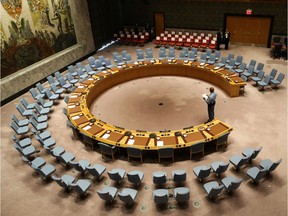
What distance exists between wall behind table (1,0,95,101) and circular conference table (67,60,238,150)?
10.8 feet

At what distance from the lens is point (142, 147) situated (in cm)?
864

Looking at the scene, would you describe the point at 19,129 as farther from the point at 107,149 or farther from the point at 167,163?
the point at 167,163

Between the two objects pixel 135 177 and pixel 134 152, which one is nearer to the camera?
pixel 135 177

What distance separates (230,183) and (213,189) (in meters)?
0.66

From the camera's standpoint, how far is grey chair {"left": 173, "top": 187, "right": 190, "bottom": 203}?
700cm

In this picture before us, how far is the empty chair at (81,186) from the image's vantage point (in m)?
7.47

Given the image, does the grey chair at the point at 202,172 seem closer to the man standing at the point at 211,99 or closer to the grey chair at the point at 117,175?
the grey chair at the point at 117,175

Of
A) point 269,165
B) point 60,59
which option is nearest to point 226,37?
point 60,59

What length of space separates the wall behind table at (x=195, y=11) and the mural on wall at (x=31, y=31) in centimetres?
563

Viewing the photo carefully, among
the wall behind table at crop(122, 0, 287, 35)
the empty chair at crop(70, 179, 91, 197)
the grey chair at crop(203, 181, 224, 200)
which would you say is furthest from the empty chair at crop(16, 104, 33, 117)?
the wall behind table at crop(122, 0, 287, 35)

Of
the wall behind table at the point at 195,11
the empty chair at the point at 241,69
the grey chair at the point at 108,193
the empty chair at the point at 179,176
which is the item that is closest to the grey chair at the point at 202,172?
the empty chair at the point at 179,176

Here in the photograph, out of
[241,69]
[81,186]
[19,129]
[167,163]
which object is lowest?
[167,163]

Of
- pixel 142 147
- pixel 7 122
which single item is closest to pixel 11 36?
pixel 7 122

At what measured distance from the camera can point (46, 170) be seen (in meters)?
8.41
